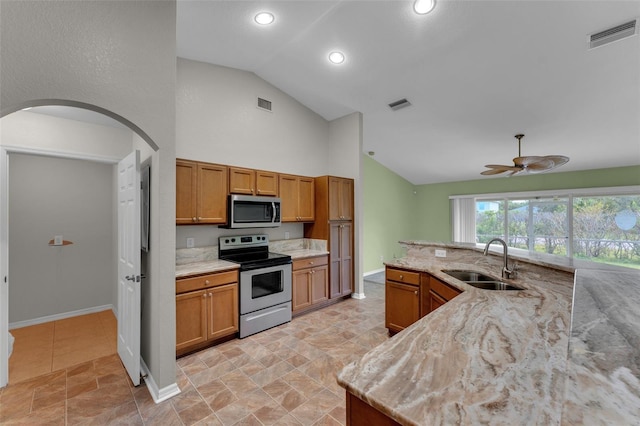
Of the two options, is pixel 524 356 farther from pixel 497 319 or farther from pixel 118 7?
pixel 118 7

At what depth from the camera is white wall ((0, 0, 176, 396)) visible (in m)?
1.51

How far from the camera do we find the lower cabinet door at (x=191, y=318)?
2701 mm

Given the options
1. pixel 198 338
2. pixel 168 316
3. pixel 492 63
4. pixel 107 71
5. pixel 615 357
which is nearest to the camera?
pixel 615 357

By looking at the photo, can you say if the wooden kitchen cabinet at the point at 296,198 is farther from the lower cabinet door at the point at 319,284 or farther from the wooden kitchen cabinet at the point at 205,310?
the wooden kitchen cabinet at the point at 205,310

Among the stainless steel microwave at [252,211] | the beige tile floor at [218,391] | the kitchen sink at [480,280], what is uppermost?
the stainless steel microwave at [252,211]

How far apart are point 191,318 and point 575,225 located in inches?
292

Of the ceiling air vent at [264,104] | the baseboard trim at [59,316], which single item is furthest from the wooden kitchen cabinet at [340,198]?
the baseboard trim at [59,316]

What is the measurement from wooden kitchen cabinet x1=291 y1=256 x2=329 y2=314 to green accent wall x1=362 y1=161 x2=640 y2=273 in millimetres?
2340

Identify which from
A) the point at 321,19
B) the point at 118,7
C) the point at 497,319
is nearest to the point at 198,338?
the point at 497,319

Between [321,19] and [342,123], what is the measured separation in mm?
2143

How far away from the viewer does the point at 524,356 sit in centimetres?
101

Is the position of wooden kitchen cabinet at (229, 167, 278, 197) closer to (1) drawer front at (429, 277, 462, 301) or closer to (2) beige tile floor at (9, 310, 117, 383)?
(2) beige tile floor at (9, 310, 117, 383)

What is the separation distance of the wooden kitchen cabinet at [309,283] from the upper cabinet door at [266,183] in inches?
42.6

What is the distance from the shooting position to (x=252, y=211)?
11.9 feet
